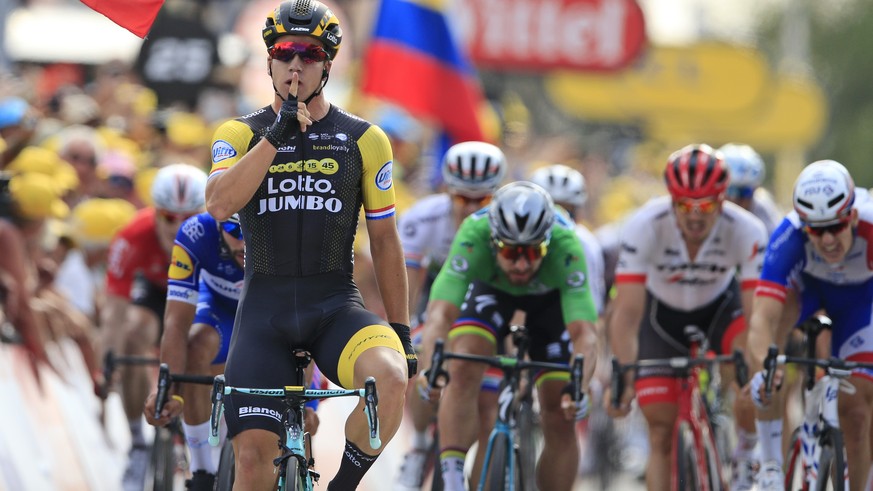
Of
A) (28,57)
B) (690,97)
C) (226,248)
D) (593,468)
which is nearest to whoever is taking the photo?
(226,248)

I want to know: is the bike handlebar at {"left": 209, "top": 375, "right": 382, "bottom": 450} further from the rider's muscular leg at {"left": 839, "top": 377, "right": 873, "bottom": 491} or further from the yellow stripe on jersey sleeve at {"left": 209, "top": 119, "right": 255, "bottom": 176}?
the rider's muscular leg at {"left": 839, "top": 377, "right": 873, "bottom": 491}

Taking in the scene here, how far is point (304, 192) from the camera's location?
691 cm

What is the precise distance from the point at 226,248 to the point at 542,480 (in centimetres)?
222

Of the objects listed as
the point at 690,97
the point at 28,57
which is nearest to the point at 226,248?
the point at 28,57

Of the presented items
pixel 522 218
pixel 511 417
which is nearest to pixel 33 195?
pixel 522 218

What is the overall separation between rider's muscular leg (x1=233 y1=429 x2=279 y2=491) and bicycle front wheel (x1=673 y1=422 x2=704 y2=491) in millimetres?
3319

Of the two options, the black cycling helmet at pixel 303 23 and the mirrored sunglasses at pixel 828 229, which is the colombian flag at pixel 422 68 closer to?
the mirrored sunglasses at pixel 828 229

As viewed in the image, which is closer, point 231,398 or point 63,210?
point 231,398

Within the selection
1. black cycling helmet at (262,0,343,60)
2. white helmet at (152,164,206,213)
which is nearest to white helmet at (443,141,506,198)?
white helmet at (152,164,206,213)

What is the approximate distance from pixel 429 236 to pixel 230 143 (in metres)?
4.60

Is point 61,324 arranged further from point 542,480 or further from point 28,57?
point 28,57

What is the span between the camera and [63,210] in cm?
1221

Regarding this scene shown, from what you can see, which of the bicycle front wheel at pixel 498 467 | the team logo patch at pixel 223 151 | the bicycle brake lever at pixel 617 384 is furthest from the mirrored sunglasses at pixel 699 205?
the team logo patch at pixel 223 151

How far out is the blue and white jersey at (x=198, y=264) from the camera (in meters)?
8.88
